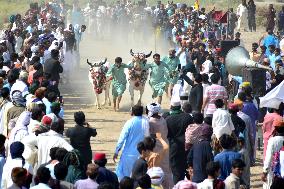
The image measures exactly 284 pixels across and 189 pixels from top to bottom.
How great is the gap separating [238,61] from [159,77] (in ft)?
11.8

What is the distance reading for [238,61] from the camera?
21906 millimetres

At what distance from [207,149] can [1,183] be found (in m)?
3.18

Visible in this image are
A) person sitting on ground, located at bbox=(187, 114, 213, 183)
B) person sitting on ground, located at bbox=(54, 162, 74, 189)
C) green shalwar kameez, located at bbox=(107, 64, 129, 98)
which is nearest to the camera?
person sitting on ground, located at bbox=(54, 162, 74, 189)

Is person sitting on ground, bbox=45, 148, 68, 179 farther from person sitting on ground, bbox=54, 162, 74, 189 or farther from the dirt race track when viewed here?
the dirt race track

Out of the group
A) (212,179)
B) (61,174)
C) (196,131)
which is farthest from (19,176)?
(196,131)

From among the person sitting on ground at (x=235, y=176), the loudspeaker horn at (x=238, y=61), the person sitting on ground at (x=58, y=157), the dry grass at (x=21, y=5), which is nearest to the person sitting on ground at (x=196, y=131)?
the person sitting on ground at (x=235, y=176)

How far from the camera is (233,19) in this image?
137 ft

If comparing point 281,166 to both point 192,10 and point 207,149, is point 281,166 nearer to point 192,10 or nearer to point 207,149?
point 207,149

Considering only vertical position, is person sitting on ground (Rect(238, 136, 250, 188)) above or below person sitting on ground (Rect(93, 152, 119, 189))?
below

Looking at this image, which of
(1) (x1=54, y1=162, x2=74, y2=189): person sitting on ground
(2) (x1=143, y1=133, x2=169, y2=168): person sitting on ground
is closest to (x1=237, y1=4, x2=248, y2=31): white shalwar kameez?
(2) (x1=143, y1=133, x2=169, y2=168): person sitting on ground

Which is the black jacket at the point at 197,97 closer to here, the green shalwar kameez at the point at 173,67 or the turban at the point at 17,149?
the green shalwar kameez at the point at 173,67

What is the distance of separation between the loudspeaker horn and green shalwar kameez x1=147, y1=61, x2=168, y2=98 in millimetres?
3241

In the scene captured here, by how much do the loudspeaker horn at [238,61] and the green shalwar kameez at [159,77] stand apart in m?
3.24

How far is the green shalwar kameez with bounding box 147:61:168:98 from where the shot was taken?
25031mm
